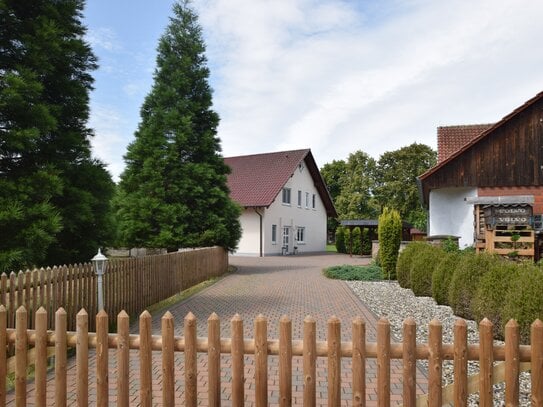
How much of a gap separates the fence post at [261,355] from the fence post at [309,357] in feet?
0.92

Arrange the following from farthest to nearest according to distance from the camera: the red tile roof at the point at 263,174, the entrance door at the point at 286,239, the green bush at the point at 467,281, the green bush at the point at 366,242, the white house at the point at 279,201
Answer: the green bush at the point at 366,242 → the entrance door at the point at 286,239 → the red tile roof at the point at 263,174 → the white house at the point at 279,201 → the green bush at the point at 467,281

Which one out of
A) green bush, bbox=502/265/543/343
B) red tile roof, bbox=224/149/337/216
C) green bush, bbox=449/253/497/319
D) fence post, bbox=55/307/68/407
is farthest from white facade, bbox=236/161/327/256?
fence post, bbox=55/307/68/407

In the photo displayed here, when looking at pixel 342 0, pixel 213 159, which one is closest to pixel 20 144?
pixel 342 0

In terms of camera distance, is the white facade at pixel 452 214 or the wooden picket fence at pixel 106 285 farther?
the white facade at pixel 452 214

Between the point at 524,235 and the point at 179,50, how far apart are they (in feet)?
49.1

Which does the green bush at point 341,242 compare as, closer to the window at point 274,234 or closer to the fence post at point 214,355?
the window at point 274,234

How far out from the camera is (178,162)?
18.8 m

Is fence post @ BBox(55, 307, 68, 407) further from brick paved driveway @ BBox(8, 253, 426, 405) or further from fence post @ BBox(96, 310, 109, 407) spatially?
brick paved driveway @ BBox(8, 253, 426, 405)

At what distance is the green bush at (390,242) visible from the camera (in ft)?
55.8

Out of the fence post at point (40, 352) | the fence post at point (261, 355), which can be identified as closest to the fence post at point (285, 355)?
the fence post at point (261, 355)

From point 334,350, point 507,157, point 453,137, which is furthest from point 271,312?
point 453,137

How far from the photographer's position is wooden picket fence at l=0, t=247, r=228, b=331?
5566 mm

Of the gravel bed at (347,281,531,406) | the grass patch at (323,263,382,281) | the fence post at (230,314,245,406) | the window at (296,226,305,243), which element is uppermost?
the fence post at (230,314,245,406)

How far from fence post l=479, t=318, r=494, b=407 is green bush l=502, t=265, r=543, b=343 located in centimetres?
327
